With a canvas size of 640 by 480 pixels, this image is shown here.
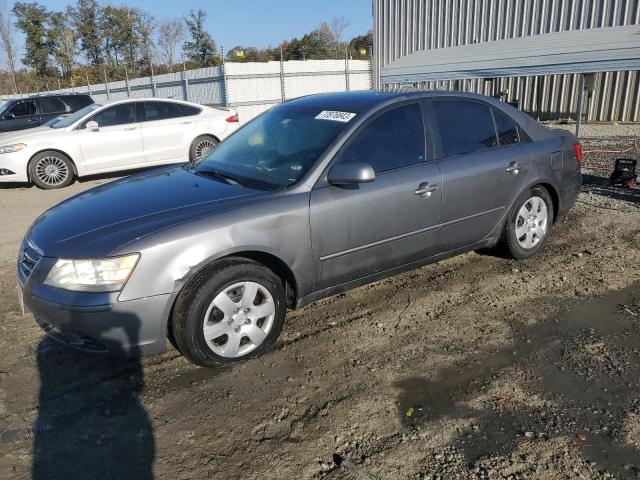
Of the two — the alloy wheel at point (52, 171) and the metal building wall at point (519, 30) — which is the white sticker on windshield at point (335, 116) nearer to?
the alloy wheel at point (52, 171)

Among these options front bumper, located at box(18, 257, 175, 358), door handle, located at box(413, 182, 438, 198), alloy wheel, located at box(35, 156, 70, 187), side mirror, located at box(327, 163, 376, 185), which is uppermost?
side mirror, located at box(327, 163, 376, 185)

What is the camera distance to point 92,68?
157 ft

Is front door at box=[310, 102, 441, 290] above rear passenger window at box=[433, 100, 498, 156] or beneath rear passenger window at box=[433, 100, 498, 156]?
beneath

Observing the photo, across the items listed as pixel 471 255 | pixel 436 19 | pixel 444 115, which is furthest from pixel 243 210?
pixel 436 19

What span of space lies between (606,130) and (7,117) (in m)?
16.1

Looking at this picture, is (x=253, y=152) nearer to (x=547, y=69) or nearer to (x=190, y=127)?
(x=190, y=127)

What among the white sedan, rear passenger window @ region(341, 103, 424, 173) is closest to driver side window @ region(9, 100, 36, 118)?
the white sedan

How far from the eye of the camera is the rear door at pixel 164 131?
1001 centimetres

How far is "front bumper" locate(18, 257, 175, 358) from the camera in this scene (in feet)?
9.52

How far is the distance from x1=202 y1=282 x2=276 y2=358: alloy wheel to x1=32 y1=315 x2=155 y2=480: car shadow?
0.45 m

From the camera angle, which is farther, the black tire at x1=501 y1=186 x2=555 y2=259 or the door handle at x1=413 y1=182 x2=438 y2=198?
the black tire at x1=501 y1=186 x2=555 y2=259

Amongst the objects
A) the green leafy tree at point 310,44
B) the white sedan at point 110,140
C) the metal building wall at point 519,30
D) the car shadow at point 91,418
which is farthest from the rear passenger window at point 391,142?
the green leafy tree at point 310,44

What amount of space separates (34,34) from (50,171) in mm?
44285

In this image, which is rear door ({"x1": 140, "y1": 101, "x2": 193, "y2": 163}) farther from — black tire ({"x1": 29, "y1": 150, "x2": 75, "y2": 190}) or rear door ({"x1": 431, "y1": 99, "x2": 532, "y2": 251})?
rear door ({"x1": 431, "y1": 99, "x2": 532, "y2": 251})
